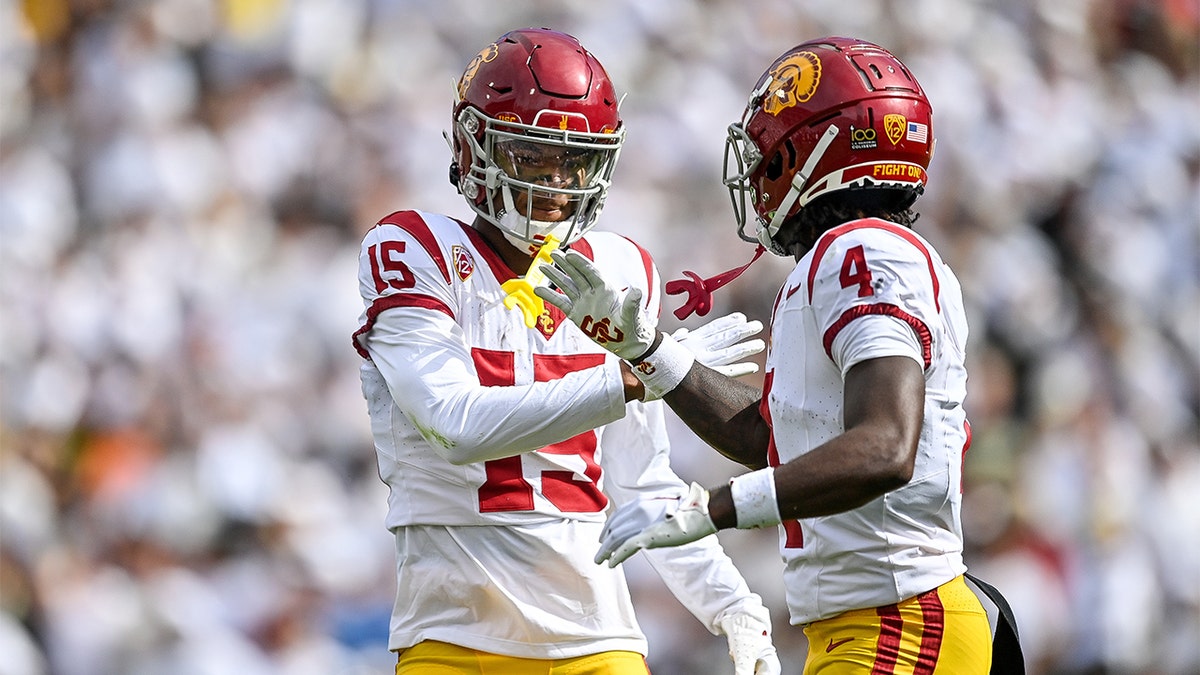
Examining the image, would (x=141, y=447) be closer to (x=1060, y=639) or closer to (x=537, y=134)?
(x=537, y=134)

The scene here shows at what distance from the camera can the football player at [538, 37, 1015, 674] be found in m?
2.71

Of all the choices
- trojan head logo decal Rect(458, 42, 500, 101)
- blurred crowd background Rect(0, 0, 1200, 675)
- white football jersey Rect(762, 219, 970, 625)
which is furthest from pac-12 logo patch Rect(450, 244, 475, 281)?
blurred crowd background Rect(0, 0, 1200, 675)

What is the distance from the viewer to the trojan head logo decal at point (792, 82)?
3279 millimetres

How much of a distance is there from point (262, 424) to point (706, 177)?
9.10 feet

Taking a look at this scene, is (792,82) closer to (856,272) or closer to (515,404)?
(856,272)

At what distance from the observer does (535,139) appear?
3.79 m

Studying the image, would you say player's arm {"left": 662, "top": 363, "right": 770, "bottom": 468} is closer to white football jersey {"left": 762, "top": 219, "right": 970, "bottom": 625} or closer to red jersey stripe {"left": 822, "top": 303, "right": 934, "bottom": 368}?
white football jersey {"left": 762, "top": 219, "right": 970, "bottom": 625}

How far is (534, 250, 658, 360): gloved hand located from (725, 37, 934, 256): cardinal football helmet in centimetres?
37

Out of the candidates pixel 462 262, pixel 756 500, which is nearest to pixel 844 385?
pixel 756 500

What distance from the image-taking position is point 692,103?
344 inches

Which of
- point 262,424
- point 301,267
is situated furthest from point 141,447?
point 301,267

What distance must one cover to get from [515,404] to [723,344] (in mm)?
566

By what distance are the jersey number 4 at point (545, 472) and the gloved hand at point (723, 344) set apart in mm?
252

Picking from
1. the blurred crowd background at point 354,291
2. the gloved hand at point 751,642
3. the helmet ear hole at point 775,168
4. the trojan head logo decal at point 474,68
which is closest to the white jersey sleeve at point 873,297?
the helmet ear hole at point 775,168
